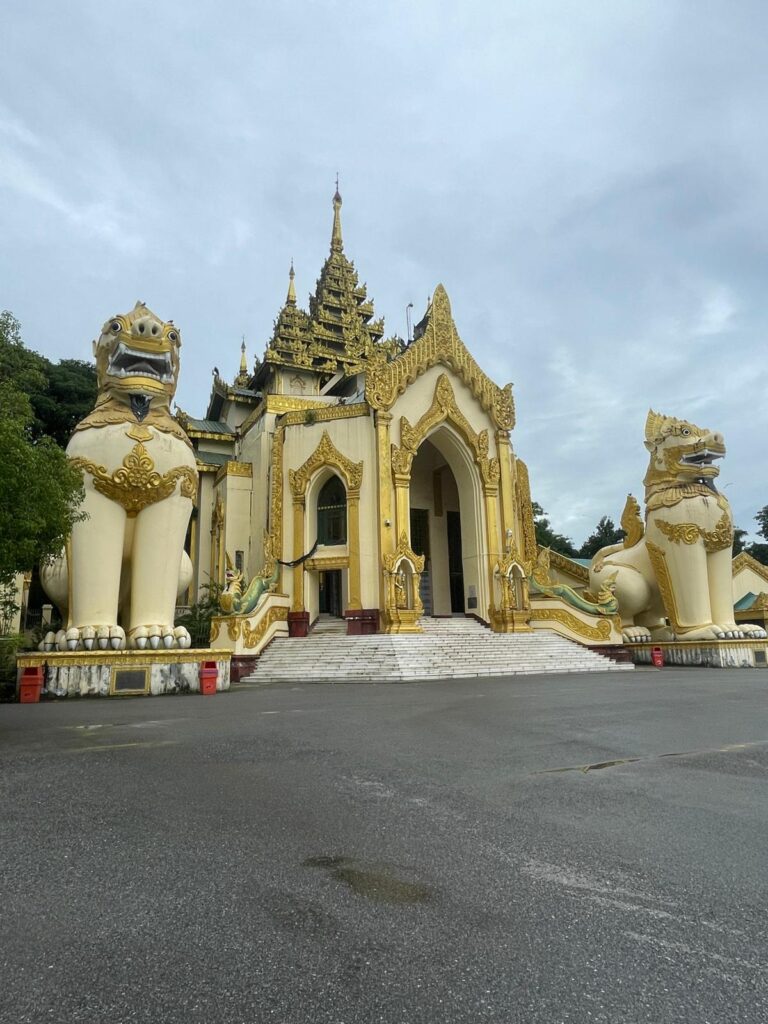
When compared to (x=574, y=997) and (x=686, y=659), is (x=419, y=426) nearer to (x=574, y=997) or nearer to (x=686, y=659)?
(x=686, y=659)

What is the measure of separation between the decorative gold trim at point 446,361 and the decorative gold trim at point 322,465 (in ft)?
8.78

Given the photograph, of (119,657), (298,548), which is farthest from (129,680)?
(298,548)

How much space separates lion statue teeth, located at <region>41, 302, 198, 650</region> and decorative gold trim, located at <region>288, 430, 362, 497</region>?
7647 mm

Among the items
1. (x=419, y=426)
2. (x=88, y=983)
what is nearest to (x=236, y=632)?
(x=419, y=426)

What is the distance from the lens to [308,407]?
22656mm

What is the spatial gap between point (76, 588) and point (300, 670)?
549 cm

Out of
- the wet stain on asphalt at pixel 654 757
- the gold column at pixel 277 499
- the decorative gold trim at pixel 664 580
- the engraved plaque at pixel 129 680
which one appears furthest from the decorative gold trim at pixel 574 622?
the wet stain on asphalt at pixel 654 757

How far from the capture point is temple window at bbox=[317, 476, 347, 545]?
67.8 ft

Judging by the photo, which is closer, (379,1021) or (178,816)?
(379,1021)

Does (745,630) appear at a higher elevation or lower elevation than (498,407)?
lower

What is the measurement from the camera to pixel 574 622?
1888 cm

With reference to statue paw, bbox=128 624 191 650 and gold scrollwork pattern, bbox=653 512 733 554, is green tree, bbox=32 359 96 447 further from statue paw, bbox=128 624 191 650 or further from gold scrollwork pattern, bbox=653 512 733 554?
gold scrollwork pattern, bbox=653 512 733 554

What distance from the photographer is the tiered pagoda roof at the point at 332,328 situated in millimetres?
28094

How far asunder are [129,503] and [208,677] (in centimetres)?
332
